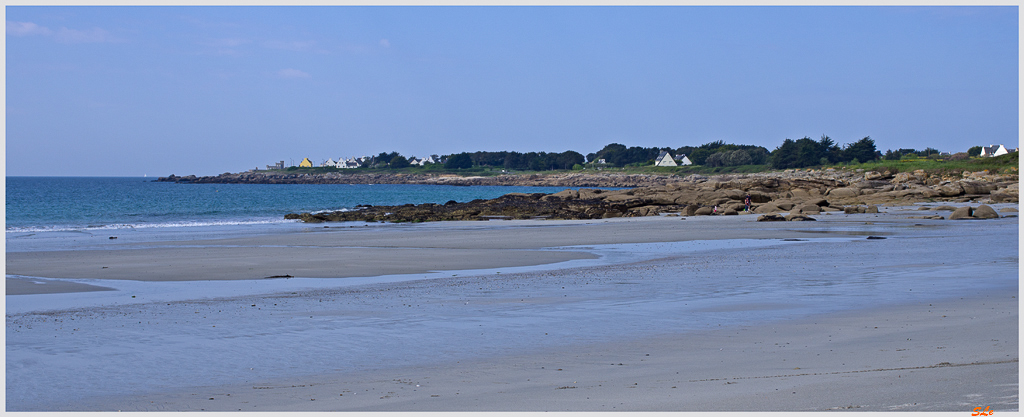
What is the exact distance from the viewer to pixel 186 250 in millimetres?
18375

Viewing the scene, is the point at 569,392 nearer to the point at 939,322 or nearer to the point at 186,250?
the point at 939,322

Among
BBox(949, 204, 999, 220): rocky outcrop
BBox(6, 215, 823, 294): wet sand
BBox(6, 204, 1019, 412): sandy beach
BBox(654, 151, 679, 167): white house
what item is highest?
BBox(654, 151, 679, 167): white house

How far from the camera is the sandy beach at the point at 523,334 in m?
5.13

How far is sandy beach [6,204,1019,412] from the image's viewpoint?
513cm

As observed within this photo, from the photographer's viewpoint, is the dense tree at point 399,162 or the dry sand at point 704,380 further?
the dense tree at point 399,162

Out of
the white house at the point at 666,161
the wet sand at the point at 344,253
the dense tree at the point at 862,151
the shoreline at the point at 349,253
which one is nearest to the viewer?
the shoreline at the point at 349,253

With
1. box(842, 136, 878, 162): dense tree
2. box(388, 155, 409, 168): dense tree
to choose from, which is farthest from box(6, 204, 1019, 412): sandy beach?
box(388, 155, 409, 168): dense tree

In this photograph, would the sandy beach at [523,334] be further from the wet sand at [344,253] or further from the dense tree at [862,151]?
the dense tree at [862,151]

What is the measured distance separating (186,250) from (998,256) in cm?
1745

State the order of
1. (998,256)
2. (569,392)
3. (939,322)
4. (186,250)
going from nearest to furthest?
1. (569,392)
2. (939,322)
3. (998,256)
4. (186,250)

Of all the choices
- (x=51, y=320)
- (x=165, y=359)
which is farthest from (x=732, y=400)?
(x=51, y=320)

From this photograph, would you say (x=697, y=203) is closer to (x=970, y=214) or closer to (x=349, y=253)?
(x=970, y=214)

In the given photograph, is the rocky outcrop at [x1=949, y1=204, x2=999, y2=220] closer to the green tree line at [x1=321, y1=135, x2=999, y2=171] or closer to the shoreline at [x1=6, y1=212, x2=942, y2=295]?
the shoreline at [x1=6, y1=212, x2=942, y2=295]

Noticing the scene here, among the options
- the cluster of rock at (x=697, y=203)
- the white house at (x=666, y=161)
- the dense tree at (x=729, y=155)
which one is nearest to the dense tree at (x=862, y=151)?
the dense tree at (x=729, y=155)
